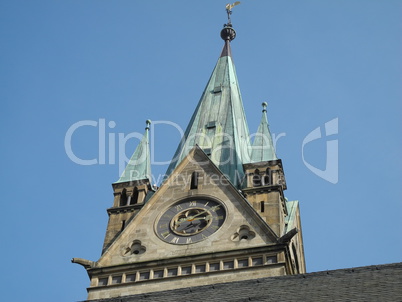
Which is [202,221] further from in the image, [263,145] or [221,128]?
[221,128]

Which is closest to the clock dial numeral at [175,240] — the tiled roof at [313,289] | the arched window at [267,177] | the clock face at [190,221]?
the clock face at [190,221]

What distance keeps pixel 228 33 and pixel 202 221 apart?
13716 mm

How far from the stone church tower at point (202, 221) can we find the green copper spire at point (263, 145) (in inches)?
1.3

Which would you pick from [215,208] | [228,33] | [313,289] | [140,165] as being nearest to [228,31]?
[228,33]

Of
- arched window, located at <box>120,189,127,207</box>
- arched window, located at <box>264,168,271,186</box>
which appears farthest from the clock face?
arched window, located at <box>120,189,127,207</box>

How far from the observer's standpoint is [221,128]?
39.3 metres

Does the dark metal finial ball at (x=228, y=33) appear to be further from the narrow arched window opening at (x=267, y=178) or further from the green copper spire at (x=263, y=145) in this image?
the narrow arched window opening at (x=267, y=178)

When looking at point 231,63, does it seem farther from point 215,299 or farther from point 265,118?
point 215,299

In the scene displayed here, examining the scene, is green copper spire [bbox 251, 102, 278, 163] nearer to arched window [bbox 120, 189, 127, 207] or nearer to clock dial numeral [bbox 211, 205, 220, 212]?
clock dial numeral [bbox 211, 205, 220, 212]

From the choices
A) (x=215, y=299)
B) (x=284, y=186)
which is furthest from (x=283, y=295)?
(x=284, y=186)

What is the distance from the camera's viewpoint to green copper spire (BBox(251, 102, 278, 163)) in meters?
36.1

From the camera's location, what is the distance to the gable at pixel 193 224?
33438 mm

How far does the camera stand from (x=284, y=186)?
36.3m

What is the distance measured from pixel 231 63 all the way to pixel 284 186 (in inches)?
361
